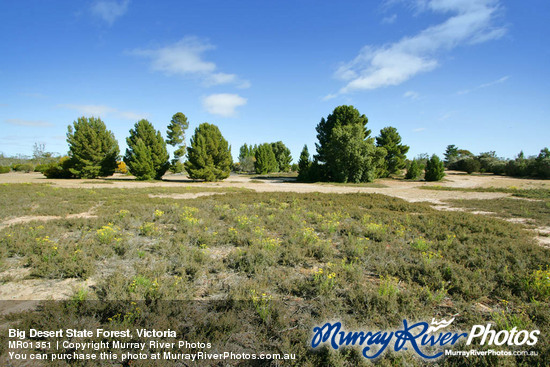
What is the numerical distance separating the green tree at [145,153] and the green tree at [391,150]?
1534 inches

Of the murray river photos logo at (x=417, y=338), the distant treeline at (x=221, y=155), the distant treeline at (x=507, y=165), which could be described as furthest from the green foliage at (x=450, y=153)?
the murray river photos logo at (x=417, y=338)

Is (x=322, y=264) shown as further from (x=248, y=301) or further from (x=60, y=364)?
(x=60, y=364)

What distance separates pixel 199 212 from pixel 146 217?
2284 millimetres

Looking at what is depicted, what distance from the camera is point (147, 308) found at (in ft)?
12.5

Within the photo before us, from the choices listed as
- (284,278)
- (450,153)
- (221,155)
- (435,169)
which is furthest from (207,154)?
(450,153)

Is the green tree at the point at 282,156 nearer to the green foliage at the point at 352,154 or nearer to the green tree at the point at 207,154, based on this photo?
the green tree at the point at 207,154

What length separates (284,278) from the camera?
16.6ft

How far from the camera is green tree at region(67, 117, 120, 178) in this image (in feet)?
115

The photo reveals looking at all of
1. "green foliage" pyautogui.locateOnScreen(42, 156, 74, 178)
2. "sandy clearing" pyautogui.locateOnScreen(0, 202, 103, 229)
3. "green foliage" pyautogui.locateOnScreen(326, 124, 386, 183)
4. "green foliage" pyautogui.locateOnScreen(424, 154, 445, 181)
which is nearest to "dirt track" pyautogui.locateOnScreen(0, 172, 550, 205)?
"green foliage" pyautogui.locateOnScreen(42, 156, 74, 178)

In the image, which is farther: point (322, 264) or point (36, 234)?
point (36, 234)

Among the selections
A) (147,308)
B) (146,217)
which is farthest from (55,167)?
(147,308)

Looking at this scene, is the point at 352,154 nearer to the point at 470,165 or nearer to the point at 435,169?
the point at 435,169

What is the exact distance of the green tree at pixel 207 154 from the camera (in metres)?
34.8

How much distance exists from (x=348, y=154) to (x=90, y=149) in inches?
1520
